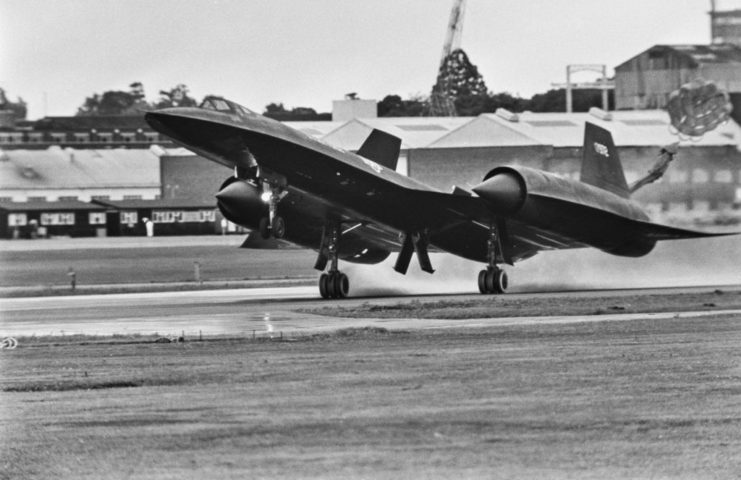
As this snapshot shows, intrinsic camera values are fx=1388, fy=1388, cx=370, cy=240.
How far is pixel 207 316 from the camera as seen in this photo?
82.3ft

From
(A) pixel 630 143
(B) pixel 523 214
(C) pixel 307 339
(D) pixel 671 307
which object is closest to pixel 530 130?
(A) pixel 630 143

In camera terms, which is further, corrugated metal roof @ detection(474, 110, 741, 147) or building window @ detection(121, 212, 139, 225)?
building window @ detection(121, 212, 139, 225)

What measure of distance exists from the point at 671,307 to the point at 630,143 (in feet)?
145

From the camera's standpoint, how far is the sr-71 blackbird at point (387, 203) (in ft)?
90.7

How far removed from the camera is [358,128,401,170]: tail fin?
3269cm

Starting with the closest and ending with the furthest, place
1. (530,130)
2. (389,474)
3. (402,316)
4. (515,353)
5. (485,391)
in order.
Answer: (389,474), (485,391), (515,353), (402,316), (530,130)

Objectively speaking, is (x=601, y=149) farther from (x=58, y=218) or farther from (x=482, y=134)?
(x=58, y=218)

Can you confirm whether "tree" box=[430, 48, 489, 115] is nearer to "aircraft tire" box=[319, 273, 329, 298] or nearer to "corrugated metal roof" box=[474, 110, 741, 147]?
"corrugated metal roof" box=[474, 110, 741, 147]

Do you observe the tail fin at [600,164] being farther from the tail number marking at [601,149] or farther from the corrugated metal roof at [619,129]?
the corrugated metal roof at [619,129]

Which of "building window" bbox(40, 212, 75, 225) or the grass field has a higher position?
the grass field

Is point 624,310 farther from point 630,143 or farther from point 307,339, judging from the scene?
point 630,143

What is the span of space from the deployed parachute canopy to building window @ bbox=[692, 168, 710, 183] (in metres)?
1.69

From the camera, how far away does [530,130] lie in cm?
8250

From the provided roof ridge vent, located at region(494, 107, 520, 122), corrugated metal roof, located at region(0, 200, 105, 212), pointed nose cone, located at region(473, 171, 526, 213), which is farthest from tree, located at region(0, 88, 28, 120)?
pointed nose cone, located at region(473, 171, 526, 213)
